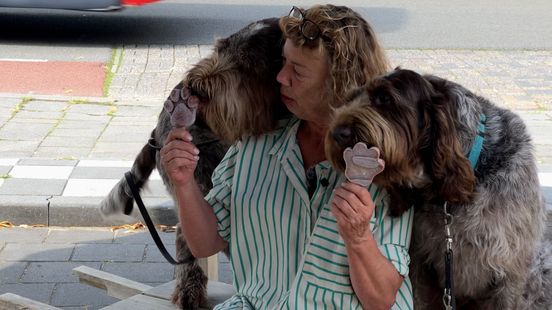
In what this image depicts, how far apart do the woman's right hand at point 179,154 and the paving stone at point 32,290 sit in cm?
246

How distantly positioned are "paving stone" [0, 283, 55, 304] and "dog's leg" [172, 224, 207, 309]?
1.28m

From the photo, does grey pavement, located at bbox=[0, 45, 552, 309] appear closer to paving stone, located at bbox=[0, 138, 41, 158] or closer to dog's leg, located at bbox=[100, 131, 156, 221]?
paving stone, located at bbox=[0, 138, 41, 158]

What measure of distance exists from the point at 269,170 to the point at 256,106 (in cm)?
22

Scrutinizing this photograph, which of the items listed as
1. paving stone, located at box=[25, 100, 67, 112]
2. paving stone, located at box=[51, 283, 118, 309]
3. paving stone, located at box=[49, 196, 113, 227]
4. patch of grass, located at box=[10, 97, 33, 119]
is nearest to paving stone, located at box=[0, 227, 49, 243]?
paving stone, located at box=[49, 196, 113, 227]

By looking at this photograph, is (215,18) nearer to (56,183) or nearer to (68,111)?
(68,111)

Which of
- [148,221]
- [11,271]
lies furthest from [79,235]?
[148,221]

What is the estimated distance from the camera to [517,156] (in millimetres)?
2439

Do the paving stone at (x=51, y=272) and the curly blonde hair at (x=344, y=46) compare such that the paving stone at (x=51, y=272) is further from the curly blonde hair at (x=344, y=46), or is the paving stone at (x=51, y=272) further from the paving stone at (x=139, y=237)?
the curly blonde hair at (x=344, y=46)

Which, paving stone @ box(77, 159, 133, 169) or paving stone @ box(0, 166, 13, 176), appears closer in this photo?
paving stone @ box(0, 166, 13, 176)

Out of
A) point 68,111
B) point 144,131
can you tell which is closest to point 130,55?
point 68,111

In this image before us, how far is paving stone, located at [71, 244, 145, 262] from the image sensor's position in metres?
5.34

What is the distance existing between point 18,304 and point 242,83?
1704mm

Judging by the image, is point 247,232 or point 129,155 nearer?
point 247,232

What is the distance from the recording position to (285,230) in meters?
2.73
